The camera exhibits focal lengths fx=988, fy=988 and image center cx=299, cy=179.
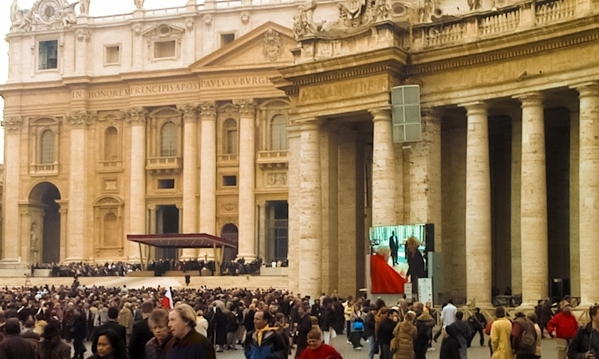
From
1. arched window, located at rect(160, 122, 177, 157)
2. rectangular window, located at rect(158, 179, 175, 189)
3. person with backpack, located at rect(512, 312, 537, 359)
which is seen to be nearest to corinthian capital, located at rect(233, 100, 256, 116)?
Result: arched window, located at rect(160, 122, 177, 157)

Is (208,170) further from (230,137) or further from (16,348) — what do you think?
(16,348)

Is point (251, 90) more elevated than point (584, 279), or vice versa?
point (251, 90)

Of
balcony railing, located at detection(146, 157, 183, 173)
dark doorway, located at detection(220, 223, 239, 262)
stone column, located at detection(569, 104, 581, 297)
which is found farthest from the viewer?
balcony railing, located at detection(146, 157, 183, 173)

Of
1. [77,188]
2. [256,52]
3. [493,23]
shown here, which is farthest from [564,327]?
[77,188]

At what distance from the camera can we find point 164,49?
230 ft

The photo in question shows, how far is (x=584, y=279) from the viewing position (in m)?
26.8

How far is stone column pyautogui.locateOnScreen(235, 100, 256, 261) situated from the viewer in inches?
2539

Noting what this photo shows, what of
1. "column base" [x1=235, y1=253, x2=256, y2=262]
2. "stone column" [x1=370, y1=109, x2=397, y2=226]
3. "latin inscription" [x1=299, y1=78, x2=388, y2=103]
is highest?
"latin inscription" [x1=299, y1=78, x2=388, y2=103]

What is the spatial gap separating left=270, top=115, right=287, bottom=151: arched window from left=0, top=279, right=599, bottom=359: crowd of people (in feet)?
116

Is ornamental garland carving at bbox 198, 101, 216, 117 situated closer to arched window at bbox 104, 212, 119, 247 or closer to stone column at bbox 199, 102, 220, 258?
stone column at bbox 199, 102, 220, 258

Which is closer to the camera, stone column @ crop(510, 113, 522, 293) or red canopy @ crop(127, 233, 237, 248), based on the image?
stone column @ crop(510, 113, 522, 293)

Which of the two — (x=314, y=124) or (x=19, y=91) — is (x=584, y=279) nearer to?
(x=314, y=124)

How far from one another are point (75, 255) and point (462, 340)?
55341 millimetres

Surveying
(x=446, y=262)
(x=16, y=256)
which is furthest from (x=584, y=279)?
(x=16, y=256)
